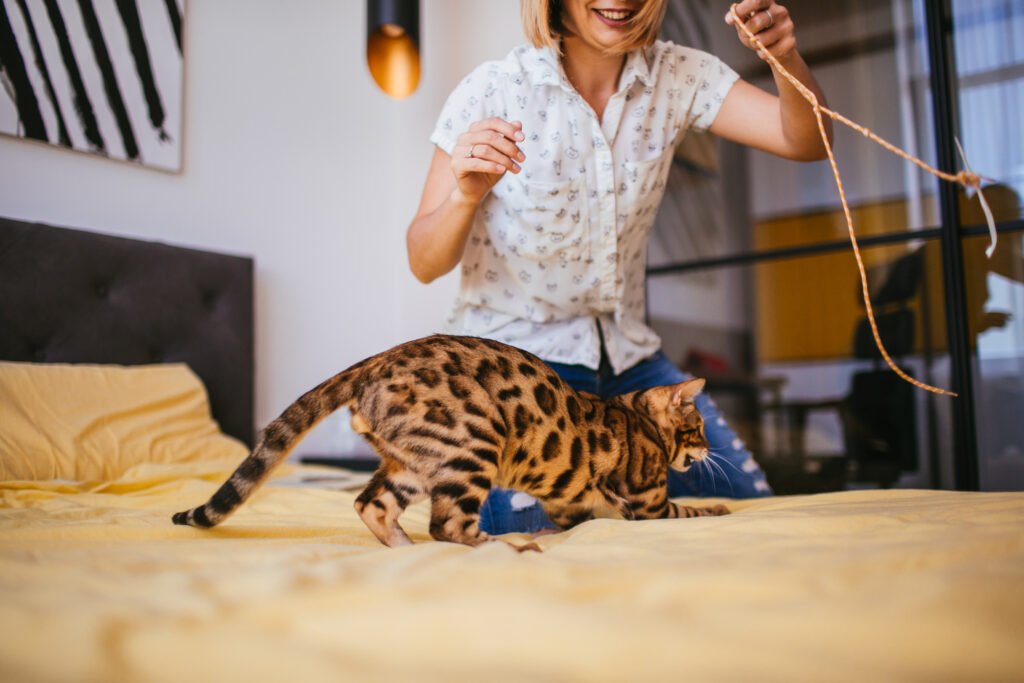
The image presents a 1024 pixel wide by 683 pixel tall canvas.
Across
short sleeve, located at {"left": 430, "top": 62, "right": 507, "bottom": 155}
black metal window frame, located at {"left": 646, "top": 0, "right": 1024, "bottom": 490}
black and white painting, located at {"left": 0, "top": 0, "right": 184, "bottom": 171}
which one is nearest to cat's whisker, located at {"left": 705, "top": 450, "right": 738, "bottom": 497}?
short sleeve, located at {"left": 430, "top": 62, "right": 507, "bottom": 155}

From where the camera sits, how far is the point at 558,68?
63.3 inches

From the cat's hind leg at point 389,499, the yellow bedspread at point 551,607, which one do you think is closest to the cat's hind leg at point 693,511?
the yellow bedspread at point 551,607

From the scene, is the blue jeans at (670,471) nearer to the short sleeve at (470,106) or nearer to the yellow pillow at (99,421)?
the short sleeve at (470,106)

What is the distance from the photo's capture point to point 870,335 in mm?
3074

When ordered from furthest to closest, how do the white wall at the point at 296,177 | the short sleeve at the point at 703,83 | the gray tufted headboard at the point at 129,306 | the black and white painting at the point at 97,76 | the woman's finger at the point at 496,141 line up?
the white wall at the point at 296,177
the black and white painting at the point at 97,76
the gray tufted headboard at the point at 129,306
the short sleeve at the point at 703,83
the woman's finger at the point at 496,141

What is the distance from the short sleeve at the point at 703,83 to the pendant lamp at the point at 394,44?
4.27 ft

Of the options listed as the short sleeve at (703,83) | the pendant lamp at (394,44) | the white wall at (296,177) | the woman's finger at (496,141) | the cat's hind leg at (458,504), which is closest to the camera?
the cat's hind leg at (458,504)

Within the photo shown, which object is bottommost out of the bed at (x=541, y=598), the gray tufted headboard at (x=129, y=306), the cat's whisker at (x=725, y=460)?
the bed at (x=541, y=598)

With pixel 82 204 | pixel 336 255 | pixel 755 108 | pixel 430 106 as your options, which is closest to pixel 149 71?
pixel 82 204

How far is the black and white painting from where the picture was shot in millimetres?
2232

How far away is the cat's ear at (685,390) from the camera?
4.57 feet

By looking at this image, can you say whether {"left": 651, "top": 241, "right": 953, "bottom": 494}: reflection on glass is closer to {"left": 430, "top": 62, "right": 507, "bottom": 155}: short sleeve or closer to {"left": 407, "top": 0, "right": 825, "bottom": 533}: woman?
{"left": 407, "top": 0, "right": 825, "bottom": 533}: woman

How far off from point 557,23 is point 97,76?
5.59ft

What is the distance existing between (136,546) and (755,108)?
4.94 ft
